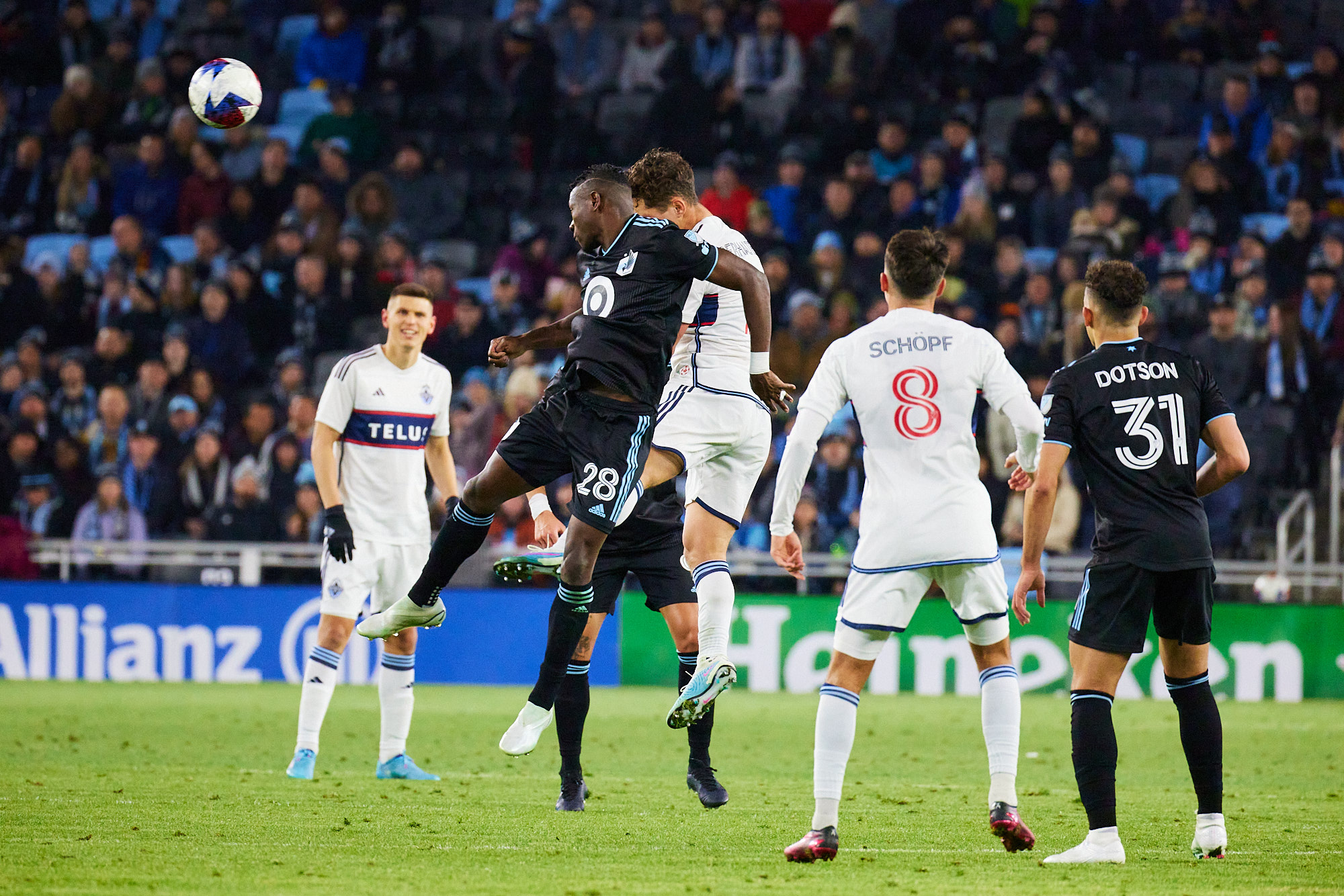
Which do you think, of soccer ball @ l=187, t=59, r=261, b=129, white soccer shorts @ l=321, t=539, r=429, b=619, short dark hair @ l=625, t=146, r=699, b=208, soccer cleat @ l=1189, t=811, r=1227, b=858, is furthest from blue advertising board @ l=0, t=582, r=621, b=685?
soccer cleat @ l=1189, t=811, r=1227, b=858

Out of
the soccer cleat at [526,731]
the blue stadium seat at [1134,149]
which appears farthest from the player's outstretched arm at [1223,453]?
the blue stadium seat at [1134,149]

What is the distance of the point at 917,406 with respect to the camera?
6086 mm

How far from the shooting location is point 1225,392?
15812mm

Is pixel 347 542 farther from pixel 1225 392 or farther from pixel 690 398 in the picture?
pixel 1225 392

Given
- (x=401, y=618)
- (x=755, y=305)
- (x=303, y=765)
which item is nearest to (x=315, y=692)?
(x=303, y=765)

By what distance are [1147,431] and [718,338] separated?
2.30m

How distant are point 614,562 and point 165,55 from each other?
17291 mm

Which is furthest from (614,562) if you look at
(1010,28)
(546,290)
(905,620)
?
(1010,28)

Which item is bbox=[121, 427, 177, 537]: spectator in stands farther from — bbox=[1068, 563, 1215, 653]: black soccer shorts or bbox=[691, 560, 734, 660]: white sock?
bbox=[1068, 563, 1215, 653]: black soccer shorts

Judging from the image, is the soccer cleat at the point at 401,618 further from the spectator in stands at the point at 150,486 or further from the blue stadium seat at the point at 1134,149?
the blue stadium seat at the point at 1134,149

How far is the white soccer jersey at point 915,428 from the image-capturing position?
6.04m

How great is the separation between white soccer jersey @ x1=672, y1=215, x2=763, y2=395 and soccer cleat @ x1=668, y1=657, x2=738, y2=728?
1.38 m

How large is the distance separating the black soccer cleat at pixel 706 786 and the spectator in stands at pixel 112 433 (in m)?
11.6

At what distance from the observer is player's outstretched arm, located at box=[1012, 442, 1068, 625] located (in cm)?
612
